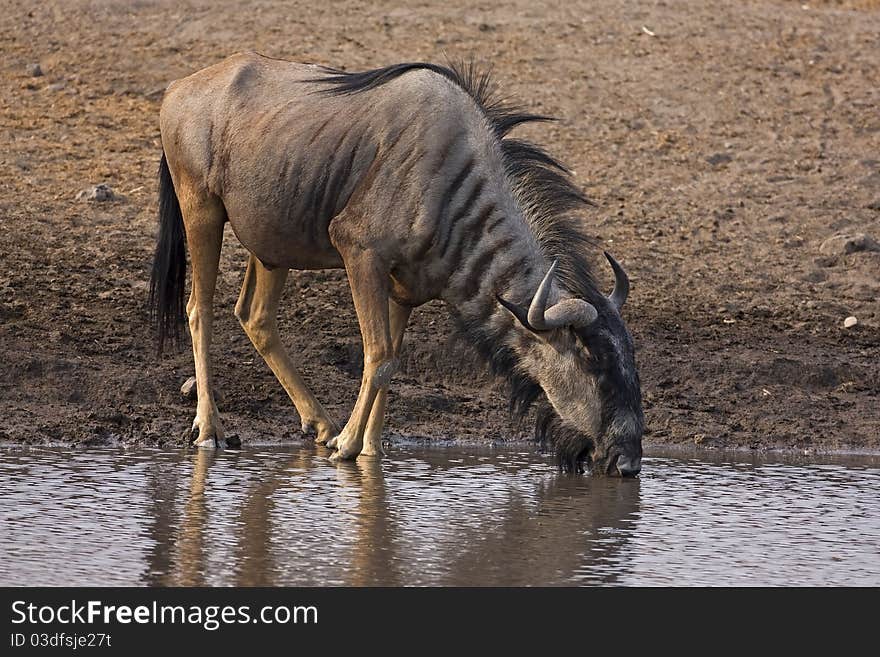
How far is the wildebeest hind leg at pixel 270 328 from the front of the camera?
806 cm

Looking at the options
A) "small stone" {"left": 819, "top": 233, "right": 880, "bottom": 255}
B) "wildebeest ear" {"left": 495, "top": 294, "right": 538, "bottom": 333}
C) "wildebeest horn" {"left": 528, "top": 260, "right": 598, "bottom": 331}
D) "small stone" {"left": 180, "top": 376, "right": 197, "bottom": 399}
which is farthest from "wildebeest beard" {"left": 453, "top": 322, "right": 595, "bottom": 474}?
"small stone" {"left": 819, "top": 233, "right": 880, "bottom": 255}

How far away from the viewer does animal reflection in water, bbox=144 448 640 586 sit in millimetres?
5320

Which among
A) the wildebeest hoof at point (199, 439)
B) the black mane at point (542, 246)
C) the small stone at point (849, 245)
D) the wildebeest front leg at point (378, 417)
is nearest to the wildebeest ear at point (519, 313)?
the black mane at point (542, 246)

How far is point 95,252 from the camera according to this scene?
10.2 metres

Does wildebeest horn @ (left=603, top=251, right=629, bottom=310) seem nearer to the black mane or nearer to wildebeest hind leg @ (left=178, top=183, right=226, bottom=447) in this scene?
the black mane

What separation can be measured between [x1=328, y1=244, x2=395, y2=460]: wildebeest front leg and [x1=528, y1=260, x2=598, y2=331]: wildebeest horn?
745 mm

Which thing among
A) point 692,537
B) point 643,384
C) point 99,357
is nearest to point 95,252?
point 99,357

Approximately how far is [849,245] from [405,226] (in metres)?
4.54

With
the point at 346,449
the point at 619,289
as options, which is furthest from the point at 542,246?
the point at 346,449

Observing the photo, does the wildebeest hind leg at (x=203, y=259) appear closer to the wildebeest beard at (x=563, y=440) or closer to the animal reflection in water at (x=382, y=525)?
the animal reflection in water at (x=382, y=525)

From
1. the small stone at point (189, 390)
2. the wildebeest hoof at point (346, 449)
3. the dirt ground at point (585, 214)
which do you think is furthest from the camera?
the dirt ground at point (585, 214)

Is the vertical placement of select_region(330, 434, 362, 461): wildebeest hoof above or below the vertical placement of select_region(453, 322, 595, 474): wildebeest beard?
below

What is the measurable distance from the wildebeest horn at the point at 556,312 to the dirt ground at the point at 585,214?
707mm
